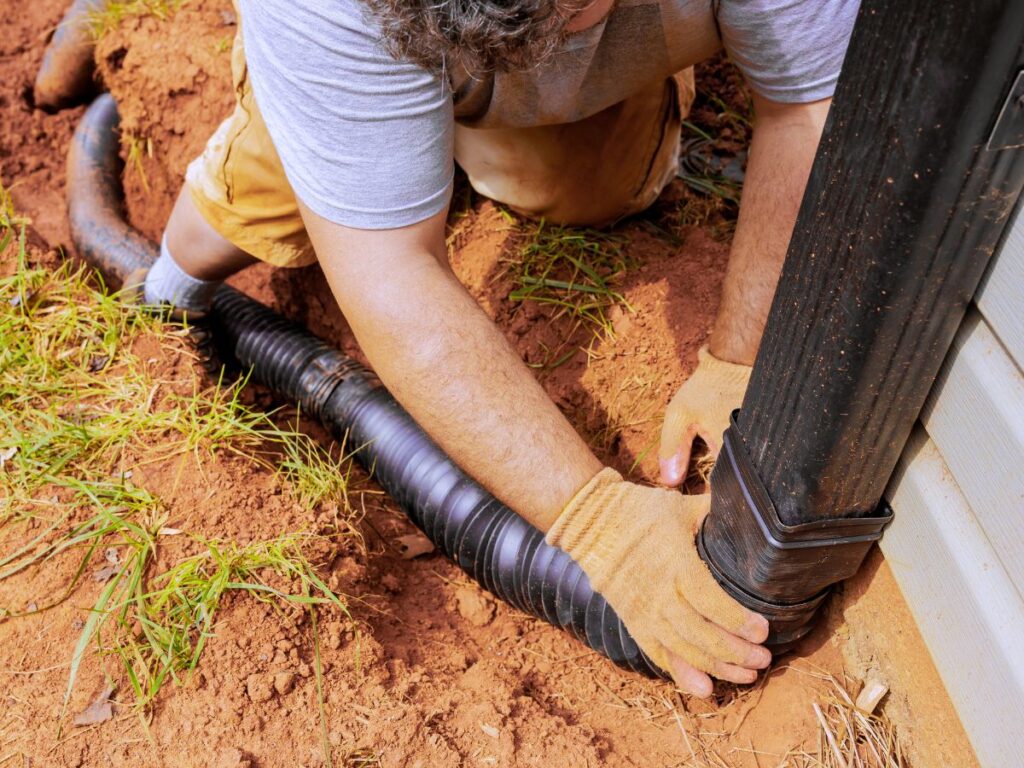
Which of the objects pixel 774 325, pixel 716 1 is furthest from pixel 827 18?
pixel 774 325

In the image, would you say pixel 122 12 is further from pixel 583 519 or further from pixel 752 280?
pixel 583 519

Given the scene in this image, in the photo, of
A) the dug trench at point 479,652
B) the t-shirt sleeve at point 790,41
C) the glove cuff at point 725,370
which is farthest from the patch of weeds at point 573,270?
the t-shirt sleeve at point 790,41

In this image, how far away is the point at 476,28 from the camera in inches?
56.6

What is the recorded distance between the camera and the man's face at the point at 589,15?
5.08ft

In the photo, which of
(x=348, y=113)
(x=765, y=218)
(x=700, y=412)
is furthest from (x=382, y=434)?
(x=765, y=218)

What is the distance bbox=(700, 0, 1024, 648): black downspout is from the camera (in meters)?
1.04

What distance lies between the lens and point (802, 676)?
1.82 metres

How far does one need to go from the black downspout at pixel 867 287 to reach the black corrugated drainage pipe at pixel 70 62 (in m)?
3.47

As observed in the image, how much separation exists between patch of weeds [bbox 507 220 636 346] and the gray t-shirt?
63cm

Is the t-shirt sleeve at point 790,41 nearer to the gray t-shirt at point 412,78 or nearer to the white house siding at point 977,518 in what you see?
the gray t-shirt at point 412,78

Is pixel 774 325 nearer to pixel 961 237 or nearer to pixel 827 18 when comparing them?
A: pixel 961 237

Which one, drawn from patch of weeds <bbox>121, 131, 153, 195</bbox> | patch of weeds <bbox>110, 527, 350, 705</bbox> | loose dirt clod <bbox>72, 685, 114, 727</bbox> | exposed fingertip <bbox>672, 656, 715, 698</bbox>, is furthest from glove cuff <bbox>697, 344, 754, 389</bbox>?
patch of weeds <bbox>121, 131, 153, 195</bbox>

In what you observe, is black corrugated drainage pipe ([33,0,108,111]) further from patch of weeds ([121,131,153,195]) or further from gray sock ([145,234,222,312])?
gray sock ([145,234,222,312])

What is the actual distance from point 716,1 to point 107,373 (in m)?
1.93
